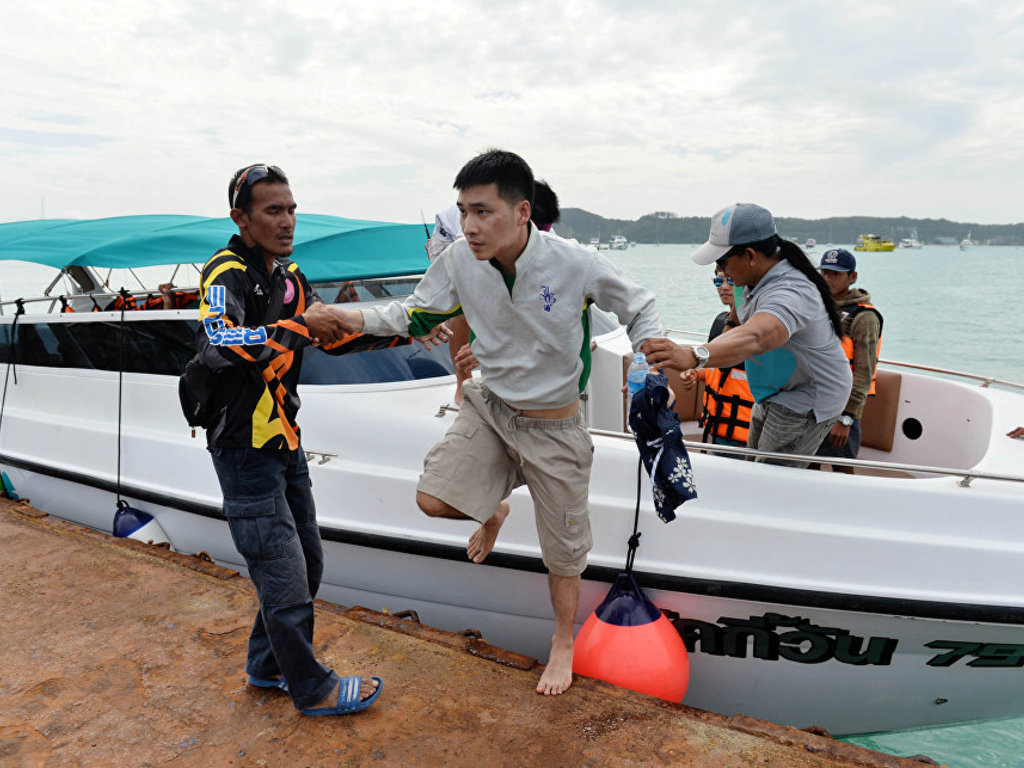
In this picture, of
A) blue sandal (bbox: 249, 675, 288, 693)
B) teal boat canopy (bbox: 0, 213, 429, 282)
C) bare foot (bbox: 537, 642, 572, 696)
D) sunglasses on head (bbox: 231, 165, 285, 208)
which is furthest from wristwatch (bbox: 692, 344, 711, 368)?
teal boat canopy (bbox: 0, 213, 429, 282)

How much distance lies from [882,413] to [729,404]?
48.4 inches

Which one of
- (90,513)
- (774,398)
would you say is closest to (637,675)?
(774,398)

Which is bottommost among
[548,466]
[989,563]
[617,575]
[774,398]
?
[617,575]

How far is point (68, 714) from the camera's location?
7.38 feet

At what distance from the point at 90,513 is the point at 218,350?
3022 mm

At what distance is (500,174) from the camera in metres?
1.95

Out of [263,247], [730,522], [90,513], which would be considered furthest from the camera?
[90,513]

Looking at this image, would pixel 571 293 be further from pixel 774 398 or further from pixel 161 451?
pixel 161 451

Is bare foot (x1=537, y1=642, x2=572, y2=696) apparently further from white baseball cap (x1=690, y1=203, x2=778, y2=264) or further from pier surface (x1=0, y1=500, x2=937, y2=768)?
white baseball cap (x1=690, y1=203, x2=778, y2=264)

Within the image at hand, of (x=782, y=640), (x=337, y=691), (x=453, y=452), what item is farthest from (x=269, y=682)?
(x=782, y=640)

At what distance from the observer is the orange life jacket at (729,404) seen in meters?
3.49

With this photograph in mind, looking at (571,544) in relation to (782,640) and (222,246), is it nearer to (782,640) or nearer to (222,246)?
(782,640)

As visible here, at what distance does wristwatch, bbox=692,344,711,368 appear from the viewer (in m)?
2.08

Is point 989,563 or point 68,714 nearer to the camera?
→ point 68,714
